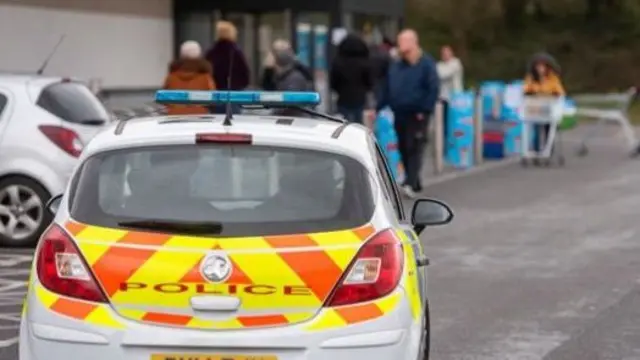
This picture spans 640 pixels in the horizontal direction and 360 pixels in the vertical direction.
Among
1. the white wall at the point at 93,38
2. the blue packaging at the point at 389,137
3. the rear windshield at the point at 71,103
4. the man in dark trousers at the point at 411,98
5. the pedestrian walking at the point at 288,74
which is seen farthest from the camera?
the white wall at the point at 93,38

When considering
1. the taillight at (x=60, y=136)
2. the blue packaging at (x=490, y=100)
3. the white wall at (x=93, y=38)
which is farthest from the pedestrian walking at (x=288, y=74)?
the blue packaging at (x=490, y=100)

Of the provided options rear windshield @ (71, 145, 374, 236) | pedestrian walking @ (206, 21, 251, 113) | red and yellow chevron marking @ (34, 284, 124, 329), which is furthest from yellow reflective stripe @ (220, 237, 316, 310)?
pedestrian walking @ (206, 21, 251, 113)

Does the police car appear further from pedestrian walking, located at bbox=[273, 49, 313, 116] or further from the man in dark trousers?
the man in dark trousers

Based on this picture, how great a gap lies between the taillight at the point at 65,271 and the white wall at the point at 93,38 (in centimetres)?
1628

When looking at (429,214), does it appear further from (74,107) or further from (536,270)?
(74,107)

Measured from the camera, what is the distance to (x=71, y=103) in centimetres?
1346

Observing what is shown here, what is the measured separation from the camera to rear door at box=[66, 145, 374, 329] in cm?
605

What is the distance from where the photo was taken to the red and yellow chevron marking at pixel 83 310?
→ 604cm

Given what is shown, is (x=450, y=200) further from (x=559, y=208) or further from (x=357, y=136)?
(x=357, y=136)

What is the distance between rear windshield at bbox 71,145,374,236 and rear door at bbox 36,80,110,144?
687cm

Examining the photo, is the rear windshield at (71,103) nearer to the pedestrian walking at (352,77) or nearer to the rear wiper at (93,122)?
the rear wiper at (93,122)

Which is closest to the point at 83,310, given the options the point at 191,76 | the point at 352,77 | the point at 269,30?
the point at 191,76

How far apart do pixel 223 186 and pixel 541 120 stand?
17351 millimetres

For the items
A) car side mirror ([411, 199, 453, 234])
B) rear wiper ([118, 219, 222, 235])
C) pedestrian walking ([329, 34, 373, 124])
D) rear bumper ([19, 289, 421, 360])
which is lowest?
pedestrian walking ([329, 34, 373, 124])
